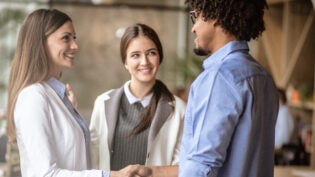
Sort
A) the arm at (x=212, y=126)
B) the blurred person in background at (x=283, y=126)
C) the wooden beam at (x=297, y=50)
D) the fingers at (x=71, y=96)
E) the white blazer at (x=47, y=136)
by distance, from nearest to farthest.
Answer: the arm at (x=212, y=126) → the white blazer at (x=47, y=136) → the fingers at (x=71, y=96) → the blurred person in background at (x=283, y=126) → the wooden beam at (x=297, y=50)

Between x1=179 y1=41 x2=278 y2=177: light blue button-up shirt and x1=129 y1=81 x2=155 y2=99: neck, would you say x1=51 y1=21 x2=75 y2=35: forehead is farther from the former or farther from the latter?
x1=179 y1=41 x2=278 y2=177: light blue button-up shirt

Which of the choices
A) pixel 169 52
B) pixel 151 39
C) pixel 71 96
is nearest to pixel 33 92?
pixel 71 96

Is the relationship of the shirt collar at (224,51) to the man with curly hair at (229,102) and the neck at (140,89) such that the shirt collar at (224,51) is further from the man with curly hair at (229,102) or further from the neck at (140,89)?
the neck at (140,89)

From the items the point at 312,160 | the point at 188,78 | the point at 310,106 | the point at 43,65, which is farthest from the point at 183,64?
the point at 43,65

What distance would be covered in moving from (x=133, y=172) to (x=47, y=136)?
0.29 m

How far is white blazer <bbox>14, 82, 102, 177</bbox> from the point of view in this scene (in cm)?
141

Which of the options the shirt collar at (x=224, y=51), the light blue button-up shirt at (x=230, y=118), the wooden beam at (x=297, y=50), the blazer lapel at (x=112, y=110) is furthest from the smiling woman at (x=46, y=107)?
the wooden beam at (x=297, y=50)

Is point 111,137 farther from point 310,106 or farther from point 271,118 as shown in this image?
point 310,106

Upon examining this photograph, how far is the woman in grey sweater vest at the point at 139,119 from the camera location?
1.66m

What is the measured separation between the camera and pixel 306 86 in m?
4.65

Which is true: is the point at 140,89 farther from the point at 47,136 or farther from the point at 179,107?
the point at 47,136

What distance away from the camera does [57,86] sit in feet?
5.04

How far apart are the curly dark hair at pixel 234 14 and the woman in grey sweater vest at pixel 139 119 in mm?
300

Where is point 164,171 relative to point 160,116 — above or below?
below
